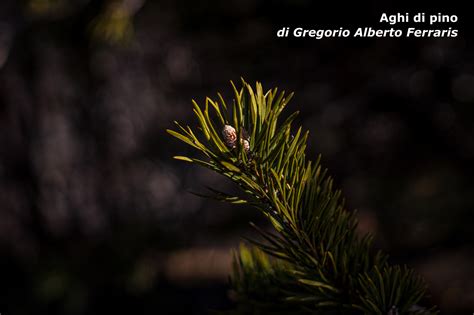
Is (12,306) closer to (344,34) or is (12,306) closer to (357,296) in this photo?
(344,34)

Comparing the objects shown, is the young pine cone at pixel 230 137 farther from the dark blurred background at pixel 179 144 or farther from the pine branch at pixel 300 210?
the dark blurred background at pixel 179 144

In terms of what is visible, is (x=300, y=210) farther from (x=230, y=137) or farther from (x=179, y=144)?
(x=179, y=144)

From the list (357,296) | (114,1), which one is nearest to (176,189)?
(114,1)

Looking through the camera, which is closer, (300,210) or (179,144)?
(300,210)

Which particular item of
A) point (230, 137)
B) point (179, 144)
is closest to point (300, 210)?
point (230, 137)

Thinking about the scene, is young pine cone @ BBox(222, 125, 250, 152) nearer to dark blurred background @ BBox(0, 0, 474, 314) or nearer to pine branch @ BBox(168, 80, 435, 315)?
pine branch @ BBox(168, 80, 435, 315)

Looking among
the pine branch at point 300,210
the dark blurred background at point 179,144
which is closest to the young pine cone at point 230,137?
the pine branch at point 300,210

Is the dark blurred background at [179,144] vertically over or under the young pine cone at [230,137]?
over
